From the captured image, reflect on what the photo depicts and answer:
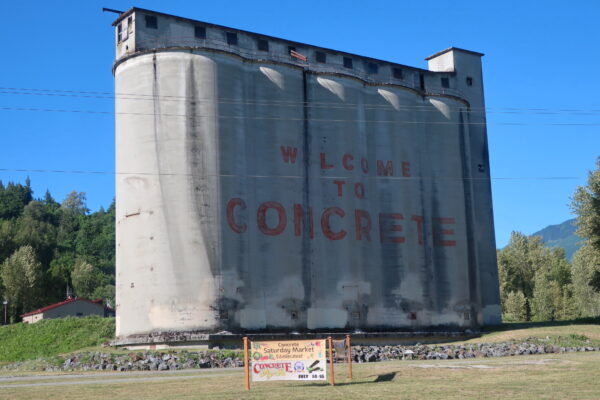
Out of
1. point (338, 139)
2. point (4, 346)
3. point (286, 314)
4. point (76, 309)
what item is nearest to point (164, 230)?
point (286, 314)

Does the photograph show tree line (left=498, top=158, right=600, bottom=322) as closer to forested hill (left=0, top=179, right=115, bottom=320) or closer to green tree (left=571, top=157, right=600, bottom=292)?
green tree (left=571, top=157, right=600, bottom=292)

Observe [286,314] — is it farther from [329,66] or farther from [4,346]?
[4,346]

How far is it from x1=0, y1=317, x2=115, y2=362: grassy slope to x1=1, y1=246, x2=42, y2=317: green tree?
35.4 meters

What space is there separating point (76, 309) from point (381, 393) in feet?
213

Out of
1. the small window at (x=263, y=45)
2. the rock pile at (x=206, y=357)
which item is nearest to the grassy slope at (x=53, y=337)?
the rock pile at (x=206, y=357)

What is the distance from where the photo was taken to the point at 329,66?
55.2 meters

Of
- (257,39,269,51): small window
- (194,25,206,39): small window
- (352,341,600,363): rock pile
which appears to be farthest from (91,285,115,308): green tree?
(352,341,600,363): rock pile

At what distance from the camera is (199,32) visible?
49938 mm

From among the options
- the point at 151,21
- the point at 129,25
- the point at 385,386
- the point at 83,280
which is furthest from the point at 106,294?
the point at 385,386

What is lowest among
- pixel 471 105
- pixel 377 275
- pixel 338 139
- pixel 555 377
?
pixel 555 377

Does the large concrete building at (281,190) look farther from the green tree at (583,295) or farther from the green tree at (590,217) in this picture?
the green tree at (583,295)

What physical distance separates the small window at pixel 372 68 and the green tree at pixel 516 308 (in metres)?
48.3

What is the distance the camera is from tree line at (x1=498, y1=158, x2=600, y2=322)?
94438 millimetres

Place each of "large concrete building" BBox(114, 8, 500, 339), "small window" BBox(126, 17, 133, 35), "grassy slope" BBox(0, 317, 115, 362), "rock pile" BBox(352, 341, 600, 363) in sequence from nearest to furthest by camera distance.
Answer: "rock pile" BBox(352, 341, 600, 363), "large concrete building" BBox(114, 8, 500, 339), "small window" BBox(126, 17, 133, 35), "grassy slope" BBox(0, 317, 115, 362)
